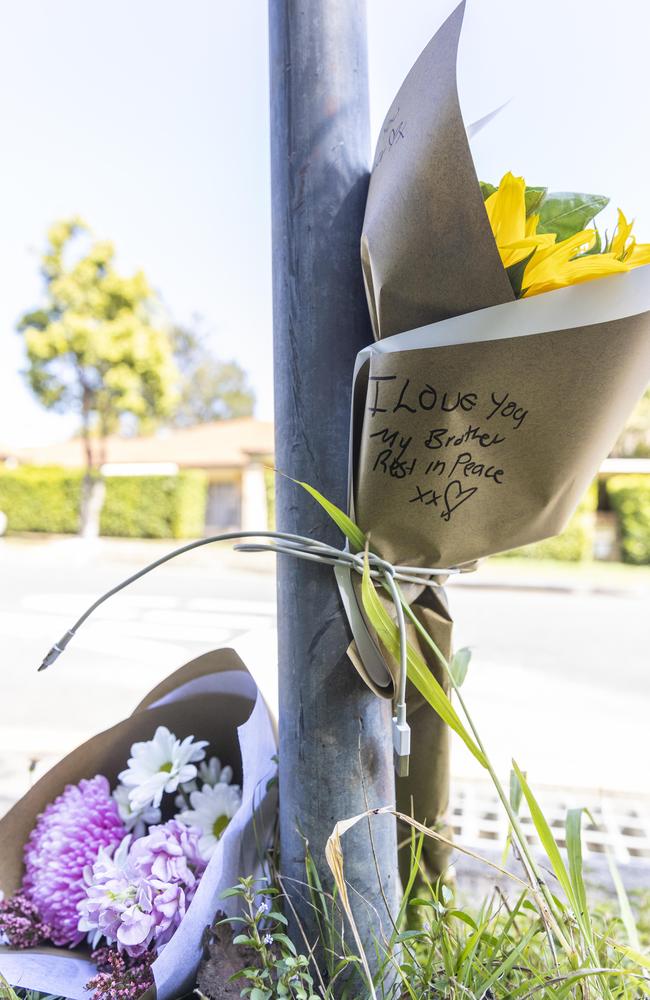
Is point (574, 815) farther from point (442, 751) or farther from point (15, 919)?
point (15, 919)

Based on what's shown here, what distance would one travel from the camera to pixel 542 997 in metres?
0.75

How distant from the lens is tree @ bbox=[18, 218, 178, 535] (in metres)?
14.0

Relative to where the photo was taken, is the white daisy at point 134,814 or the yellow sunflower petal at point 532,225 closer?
the yellow sunflower petal at point 532,225

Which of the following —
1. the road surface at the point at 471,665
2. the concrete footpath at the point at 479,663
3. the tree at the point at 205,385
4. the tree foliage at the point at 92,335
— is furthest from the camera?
the tree at the point at 205,385

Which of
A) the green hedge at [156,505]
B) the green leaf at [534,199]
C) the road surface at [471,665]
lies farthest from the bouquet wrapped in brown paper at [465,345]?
the green hedge at [156,505]

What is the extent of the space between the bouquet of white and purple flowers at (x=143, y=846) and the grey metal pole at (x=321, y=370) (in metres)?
0.11

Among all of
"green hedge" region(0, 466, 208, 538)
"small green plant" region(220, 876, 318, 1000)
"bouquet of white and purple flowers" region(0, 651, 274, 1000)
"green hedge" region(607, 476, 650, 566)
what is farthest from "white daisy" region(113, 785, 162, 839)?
"green hedge" region(0, 466, 208, 538)

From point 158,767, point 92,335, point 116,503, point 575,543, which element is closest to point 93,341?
point 92,335

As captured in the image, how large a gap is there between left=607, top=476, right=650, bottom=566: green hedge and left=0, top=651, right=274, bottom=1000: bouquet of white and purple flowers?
12.0 metres

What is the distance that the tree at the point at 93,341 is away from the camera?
13969 millimetres

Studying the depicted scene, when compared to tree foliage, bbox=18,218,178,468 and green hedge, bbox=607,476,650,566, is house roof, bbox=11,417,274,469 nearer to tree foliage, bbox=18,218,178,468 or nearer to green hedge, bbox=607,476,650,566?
tree foliage, bbox=18,218,178,468

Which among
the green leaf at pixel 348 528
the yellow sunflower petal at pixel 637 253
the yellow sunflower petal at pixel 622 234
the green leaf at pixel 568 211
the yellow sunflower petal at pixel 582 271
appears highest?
the green leaf at pixel 568 211

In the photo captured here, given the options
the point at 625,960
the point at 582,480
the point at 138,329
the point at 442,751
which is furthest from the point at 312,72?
the point at 138,329

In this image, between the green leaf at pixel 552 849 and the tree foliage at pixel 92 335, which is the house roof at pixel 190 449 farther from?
the green leaf at pixel 552 849
